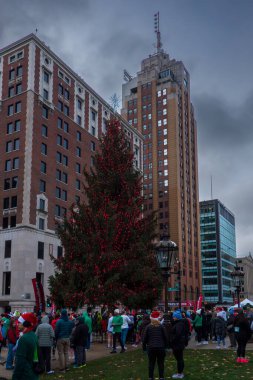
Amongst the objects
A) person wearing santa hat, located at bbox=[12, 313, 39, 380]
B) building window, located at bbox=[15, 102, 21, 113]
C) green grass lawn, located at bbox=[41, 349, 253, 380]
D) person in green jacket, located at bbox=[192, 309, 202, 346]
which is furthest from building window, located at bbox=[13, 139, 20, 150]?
person wearing santa hat, located at bbox=[12, 313, 39, 380]

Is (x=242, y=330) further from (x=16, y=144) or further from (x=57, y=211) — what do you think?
(x=57, y=211)

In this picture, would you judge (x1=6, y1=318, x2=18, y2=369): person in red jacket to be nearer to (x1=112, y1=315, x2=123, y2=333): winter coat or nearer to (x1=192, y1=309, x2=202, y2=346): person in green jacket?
(x1=112, y1=315, x2=123, y2=333): winter coat

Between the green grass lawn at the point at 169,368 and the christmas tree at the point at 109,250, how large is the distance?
10152 millimetres

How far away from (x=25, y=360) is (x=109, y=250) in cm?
2103

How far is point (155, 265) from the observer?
30719 millimetres

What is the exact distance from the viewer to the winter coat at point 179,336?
1269cm

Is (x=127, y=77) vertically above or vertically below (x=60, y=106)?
above

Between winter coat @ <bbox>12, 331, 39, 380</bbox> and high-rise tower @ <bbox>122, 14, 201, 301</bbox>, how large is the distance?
99572 millimetres

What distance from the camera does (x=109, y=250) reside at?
28891mm

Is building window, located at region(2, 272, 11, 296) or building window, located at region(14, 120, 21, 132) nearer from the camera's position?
building window, located at region(2, 272, 11, 296)

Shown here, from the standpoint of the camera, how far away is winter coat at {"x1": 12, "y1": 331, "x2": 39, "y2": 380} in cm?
783

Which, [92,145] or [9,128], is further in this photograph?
[92,145]

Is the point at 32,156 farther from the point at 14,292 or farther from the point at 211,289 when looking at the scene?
the point at 211,289

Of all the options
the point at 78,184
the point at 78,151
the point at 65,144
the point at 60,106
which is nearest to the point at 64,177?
the point at 78,184
